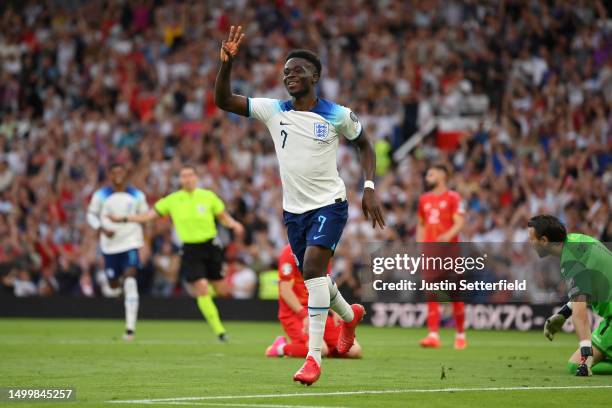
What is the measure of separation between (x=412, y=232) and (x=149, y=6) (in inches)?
464

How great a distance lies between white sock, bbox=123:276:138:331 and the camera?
17609 mm

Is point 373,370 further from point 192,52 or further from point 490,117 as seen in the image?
point 192,52

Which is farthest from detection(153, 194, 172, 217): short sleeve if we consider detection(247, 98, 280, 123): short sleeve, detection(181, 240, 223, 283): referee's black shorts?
detection(247, 98, 280, 123): short sleeve

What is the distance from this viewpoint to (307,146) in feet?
33.9

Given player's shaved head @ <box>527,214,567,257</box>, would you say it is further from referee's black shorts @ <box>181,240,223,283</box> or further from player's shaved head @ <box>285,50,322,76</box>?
referee's black shorts @ <box>181,240,223,283</box>

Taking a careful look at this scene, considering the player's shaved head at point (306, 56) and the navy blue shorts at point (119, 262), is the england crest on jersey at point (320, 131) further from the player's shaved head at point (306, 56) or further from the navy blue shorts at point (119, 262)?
the navy blue shorts at point (119, 262)

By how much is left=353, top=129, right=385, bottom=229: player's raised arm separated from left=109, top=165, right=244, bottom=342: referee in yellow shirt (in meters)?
6.90

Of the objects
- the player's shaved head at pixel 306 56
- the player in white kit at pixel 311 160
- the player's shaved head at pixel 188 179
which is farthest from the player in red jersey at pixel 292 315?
the player's shaved head at pixel 188 179

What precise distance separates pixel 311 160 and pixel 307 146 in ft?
0.42

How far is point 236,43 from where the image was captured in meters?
9.93

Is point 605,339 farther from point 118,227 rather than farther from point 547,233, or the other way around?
point 118,227

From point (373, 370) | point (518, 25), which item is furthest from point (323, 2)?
point (373, 370)

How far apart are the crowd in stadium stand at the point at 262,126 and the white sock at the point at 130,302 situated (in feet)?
20.5

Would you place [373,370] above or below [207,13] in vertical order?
below
